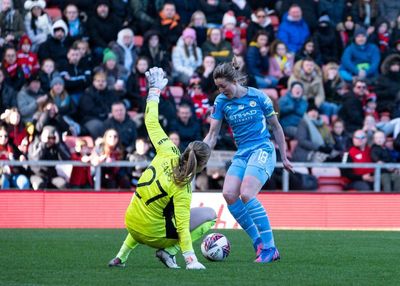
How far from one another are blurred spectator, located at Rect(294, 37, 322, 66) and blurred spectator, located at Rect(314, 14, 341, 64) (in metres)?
0.20

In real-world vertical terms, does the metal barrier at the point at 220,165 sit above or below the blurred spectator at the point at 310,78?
below

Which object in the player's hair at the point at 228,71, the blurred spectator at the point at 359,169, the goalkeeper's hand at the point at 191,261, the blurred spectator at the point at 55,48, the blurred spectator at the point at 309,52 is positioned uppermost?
the player's hair at the point at 228,71

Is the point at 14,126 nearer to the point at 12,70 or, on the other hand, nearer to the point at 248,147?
the point at 12,70

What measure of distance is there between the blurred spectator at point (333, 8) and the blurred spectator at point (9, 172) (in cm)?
873

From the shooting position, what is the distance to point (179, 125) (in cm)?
2069

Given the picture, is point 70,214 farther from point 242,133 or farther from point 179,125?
point 242,133

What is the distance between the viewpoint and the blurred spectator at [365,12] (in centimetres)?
2528

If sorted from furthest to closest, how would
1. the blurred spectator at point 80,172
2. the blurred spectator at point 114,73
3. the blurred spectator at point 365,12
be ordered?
1. the blurred spectator at point 365,12
2. the blurred spectator at point 114,73
3. the blurred spectator at point 80,172

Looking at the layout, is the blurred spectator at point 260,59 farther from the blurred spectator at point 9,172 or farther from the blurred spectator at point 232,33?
the blurred spectator at point 9,172

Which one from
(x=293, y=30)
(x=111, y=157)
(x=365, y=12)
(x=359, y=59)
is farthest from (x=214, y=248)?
(x=365, y=12)

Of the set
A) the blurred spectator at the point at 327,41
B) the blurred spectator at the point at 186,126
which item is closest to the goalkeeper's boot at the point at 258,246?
the blurred spectator at the point at 186,126

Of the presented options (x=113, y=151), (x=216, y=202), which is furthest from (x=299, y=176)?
(x=113, y=151)

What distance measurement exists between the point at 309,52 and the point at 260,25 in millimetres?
1180

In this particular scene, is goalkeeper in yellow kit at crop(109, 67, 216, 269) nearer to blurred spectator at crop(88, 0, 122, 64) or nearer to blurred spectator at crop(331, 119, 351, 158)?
blurred spectator at crop(331, 119, 351, 158)
